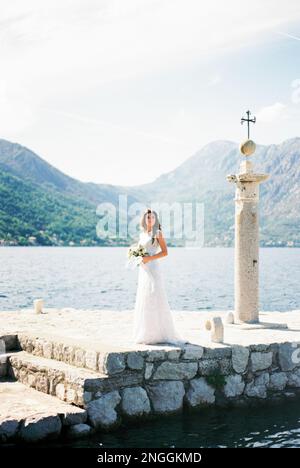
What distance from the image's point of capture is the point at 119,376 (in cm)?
1041

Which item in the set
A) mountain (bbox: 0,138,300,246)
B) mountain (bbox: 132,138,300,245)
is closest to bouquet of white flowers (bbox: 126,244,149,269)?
mountain (bbox: 0,138,300,246)

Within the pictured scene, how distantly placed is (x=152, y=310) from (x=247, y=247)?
415 cm

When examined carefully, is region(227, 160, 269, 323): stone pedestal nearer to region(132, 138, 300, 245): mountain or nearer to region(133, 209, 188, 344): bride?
region(133, 209, 188, 344): bride

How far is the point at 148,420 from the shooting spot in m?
10.6

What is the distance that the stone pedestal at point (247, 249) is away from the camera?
1474cm

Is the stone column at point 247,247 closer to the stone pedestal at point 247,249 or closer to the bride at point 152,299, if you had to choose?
the stone pedestal at point 247,249

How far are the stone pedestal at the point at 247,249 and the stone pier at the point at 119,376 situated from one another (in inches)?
58.8

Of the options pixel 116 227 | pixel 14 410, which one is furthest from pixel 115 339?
pixel 116 227

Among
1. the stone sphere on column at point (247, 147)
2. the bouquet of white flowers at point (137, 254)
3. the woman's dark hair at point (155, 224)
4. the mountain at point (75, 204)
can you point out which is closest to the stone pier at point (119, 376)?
the bouquet of white flowers at point (137, 254)

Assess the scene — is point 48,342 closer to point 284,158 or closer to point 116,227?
point 116,227

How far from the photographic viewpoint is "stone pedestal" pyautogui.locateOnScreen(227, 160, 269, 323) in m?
14.7

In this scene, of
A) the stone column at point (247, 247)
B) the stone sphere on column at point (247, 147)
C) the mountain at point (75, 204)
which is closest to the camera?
the stone column at point (247, 247)
